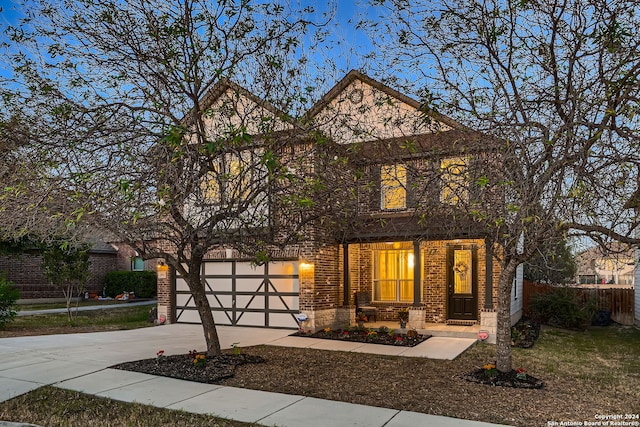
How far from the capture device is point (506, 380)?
7527 millimetres

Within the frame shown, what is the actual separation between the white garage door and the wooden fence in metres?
8.51

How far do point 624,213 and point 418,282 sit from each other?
696cm

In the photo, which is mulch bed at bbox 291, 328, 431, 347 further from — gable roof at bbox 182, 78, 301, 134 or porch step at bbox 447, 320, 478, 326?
gable roof at bbox 182, 78, 301, 134

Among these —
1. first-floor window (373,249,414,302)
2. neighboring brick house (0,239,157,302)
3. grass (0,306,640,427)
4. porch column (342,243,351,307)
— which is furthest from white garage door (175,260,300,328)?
neighboring brick house (0,239,157,302)

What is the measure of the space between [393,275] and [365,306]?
1293mm

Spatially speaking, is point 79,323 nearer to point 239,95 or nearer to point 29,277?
point 239,95

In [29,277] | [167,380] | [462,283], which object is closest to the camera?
[167,380]

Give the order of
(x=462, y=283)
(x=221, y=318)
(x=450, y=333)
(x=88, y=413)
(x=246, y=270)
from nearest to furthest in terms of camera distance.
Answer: (x=88, y=413) → (x=450, y=333) → (x=462, y=283) → (x=246, y=270) → (x=221, y=318)

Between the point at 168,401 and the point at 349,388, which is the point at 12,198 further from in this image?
the point at 349,388

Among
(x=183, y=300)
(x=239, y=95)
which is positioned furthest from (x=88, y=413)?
(x=183, y=300)

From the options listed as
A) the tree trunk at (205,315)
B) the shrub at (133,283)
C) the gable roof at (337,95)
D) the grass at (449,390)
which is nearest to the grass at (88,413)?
the grass at (449,390)

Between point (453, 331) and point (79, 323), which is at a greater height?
point (453, 331)

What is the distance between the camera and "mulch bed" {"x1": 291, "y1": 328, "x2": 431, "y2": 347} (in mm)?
11445

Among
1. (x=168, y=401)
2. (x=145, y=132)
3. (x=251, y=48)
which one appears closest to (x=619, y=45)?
(x=251, y=48)
